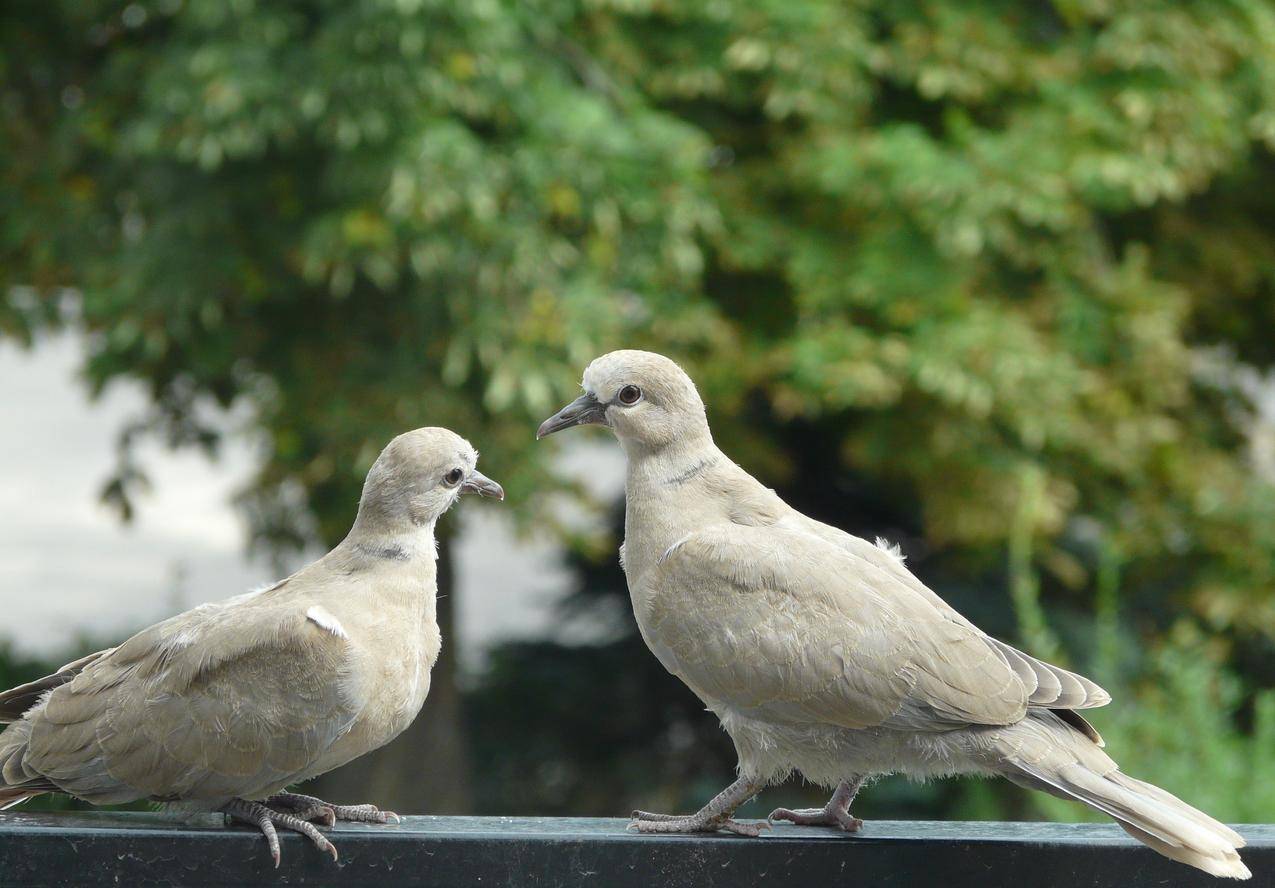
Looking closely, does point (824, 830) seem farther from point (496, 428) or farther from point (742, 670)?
point (496, 428)

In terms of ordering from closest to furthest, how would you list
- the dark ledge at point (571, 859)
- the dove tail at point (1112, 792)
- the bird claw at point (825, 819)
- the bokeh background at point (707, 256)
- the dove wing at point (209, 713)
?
the dove tail at point (1112, 792), the dark ledge at point (571, 859), the dove wing at point (209, 713), the bird claw at point (825, 819), the bokeh background at point (707, 256)

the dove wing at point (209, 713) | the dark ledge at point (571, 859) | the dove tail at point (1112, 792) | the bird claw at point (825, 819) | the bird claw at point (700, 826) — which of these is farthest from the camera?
the bird claw at point (825, 819)

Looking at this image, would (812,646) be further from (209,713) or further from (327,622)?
(209,713)

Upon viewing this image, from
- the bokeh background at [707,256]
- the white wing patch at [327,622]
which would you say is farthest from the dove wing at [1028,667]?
the bokeh background at [707,256]

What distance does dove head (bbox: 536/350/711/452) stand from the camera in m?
2.73

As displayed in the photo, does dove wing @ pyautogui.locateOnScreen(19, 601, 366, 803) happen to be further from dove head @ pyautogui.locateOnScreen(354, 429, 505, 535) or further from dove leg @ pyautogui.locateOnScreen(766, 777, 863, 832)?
dove leg @ pyautogui.locateOnScreen(766, 777, 863, 832)

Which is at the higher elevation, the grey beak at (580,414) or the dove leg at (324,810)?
the grey beak at (580,414)

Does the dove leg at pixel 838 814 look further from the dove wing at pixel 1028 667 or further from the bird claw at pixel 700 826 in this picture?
the dove wing at pixel 1028 667

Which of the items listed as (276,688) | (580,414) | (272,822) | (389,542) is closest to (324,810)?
(272,822)

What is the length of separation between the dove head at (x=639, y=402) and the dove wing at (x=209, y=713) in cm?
66

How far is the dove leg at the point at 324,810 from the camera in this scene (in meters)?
2.60

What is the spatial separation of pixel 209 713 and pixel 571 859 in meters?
0.72

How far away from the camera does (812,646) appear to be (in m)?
2.57

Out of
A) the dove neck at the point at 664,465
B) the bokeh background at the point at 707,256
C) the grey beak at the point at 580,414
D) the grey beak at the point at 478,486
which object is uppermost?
the grey beak at the point at 580,414
